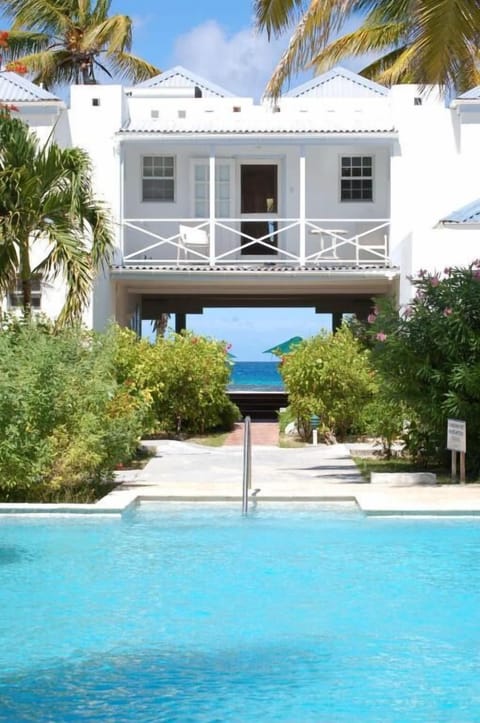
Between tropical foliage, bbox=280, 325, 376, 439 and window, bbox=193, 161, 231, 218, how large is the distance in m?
6.04

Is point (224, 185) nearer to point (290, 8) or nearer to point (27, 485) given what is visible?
point (290, 8)

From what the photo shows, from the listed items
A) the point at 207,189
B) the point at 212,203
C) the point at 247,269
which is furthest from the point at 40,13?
the point at 247,269

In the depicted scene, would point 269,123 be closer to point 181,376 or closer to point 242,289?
point 242,289

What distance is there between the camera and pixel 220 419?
2508 cm

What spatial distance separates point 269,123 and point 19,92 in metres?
5.78

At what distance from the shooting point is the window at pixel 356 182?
27.7m

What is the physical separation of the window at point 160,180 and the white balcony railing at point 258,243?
2.42 ft

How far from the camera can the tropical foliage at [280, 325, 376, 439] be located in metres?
22.4

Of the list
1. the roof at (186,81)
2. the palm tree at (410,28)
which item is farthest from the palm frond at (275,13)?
the roof at (186,81)

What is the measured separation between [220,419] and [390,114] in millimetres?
8311

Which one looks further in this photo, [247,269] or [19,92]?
[19,92]

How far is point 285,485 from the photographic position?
51.6 feet

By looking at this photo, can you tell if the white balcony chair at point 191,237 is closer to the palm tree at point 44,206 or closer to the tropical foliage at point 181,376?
the tropical foliage at point 181,376

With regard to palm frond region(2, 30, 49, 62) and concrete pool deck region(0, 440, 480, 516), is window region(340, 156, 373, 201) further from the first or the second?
palm frond region(2, 30, 49, 62)
